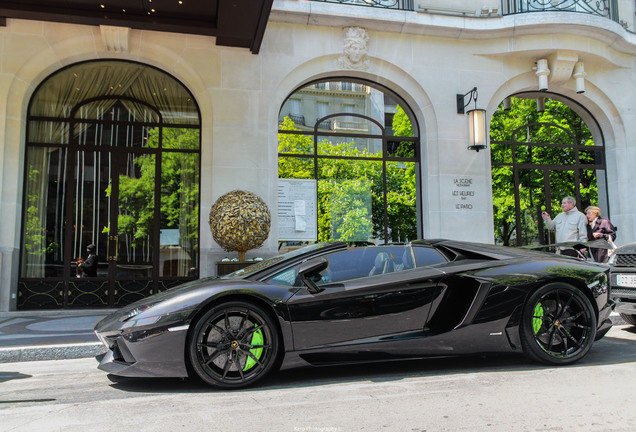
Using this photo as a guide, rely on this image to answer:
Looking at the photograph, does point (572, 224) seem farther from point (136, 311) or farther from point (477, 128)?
point (136, 311)

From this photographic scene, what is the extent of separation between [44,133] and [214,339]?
7.45 metres

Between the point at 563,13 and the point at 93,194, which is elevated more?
the point at 563,13

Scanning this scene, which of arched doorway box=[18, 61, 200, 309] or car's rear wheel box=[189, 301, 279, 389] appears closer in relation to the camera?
car's rear wheel box=[189, 301, 279, 389]

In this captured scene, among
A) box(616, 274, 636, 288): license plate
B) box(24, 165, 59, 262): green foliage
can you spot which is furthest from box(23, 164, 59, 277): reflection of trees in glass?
box(616, 274, 636, 288): license plate

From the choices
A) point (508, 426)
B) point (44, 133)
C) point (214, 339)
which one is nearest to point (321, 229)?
point (44, 133)

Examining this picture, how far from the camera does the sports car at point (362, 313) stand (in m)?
3.91

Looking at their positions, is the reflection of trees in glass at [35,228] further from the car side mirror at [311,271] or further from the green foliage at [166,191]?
the car side mirror at [311,271]

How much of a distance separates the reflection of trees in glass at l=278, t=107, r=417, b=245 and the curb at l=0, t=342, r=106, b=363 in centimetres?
543

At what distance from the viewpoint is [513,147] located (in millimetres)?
11570

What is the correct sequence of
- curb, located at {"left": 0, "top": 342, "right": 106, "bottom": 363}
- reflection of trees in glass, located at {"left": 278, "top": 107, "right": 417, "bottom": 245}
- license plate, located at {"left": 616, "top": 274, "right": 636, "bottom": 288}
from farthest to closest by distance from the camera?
reflection of trees in glass, located at {"left": 278, "top": 107, "right": 417, "bottom": 245}, license plate, located at {"left": 616, "top": 274, "right": 636, "bottom": 288}, curb, located at {"left": 0, "top": 342, "right": 106, "bottom": 363}

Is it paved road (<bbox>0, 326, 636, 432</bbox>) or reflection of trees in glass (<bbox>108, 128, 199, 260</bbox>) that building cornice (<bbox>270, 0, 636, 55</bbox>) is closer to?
reflection of trees in glass (<bbox>108, 128, 199, 260</bbox>)

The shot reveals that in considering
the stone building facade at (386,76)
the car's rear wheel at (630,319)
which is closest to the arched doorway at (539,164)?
the stone building facade at (386,76)

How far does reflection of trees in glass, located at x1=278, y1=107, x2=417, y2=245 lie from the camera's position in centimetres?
1034

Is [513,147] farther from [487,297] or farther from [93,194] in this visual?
[93,194]
